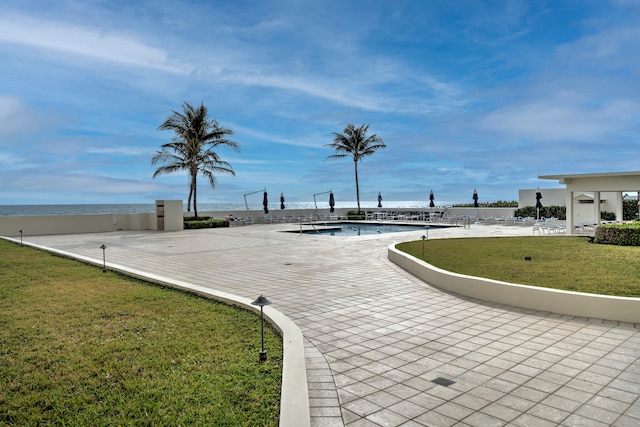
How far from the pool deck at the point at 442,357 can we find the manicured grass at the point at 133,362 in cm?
70

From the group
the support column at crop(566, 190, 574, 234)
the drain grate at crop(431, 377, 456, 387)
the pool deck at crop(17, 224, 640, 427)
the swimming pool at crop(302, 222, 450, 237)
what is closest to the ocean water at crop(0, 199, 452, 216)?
the swimming pool at crop(302, 222, 450, 237)

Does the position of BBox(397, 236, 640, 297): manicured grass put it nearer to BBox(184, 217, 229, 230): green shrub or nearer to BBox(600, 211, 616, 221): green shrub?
BBox(600, 211, 616, 221): green shrub

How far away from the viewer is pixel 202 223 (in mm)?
24016

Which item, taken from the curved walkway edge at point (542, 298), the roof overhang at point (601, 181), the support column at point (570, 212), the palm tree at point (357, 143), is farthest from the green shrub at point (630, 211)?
the curved walkway edge at point (542, 298)

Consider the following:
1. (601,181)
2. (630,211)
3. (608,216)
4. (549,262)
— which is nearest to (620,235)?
(601,181)

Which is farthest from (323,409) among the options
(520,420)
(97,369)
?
(97,369)

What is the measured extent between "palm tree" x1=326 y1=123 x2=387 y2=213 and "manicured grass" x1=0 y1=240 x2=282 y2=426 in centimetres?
2660

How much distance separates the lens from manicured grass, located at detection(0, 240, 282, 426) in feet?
10.2

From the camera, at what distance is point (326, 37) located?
13.7 m

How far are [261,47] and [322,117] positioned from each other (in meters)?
18.4

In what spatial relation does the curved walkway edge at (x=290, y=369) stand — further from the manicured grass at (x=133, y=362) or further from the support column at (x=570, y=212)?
the support column at (x=570, y=212)

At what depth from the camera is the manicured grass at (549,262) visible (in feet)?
22.3

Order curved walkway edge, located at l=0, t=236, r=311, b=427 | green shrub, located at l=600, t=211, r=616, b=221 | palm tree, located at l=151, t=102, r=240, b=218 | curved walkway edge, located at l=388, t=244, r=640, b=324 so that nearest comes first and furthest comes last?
curved walkway edge, located at l=0, t=236, r=311, b=427 < curved walkway edge, located at l=388, t=244, r=640, b=324 < green shrub, located at l=600, t=211, r=616, b=221 < palm tree, located at l=151, t=102, r=240, b=218

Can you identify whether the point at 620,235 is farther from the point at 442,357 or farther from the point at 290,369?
the point at 290,369
